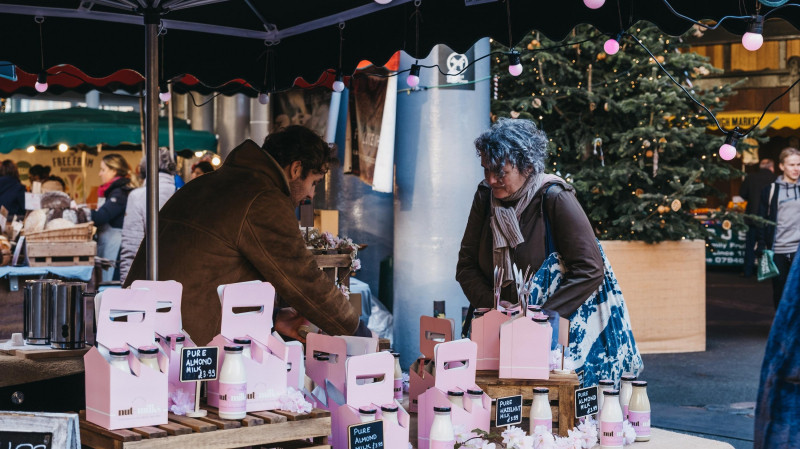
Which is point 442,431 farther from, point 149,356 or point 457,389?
point 149,356

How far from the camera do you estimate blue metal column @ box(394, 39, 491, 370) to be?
7.71m

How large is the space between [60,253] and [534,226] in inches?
196

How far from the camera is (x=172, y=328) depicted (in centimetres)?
280

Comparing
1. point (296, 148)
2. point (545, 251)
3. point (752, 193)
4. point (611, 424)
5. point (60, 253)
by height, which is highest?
point (752, 193)

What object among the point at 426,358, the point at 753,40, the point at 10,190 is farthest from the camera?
the point at 10,190

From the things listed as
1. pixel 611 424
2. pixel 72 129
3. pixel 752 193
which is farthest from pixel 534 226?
pixel 752 193

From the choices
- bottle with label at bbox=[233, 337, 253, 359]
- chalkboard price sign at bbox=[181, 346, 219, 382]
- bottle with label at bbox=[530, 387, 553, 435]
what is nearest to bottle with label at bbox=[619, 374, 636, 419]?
bottle with label at bbox=[530, 387, 553, 435]

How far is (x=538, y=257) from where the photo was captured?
3.84 metres

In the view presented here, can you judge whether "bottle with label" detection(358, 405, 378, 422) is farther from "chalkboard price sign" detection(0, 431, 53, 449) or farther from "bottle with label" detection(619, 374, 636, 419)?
"bottle with label" detection(619, 374, 636, 419)

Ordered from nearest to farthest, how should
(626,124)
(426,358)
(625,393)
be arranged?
(625,393) → (426,358) → (626,124)

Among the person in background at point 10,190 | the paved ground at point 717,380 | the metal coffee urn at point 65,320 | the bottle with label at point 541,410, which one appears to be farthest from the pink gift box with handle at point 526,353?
the person in background at point 10,190

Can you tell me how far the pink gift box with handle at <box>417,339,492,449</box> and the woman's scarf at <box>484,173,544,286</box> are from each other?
878 millimetres

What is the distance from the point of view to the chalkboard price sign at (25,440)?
2230 mm

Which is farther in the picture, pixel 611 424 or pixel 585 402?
pixel 585 402
